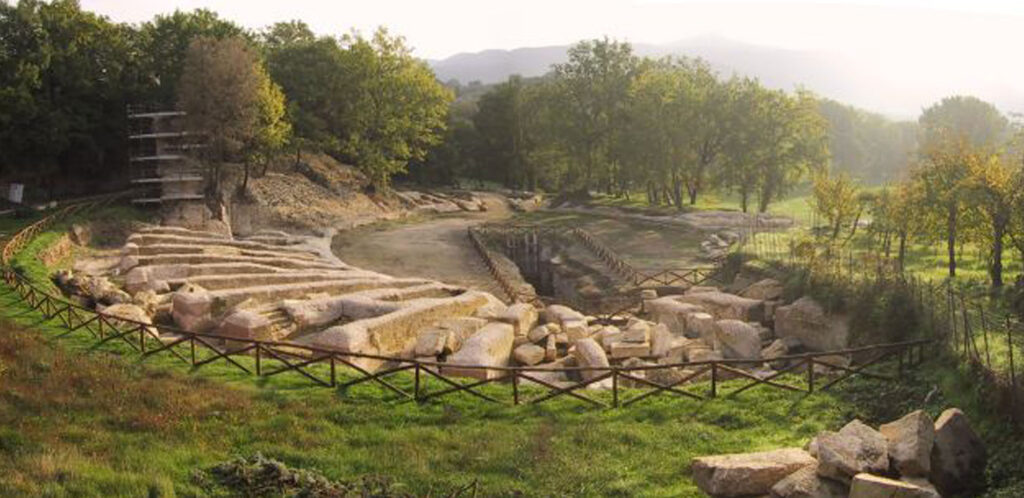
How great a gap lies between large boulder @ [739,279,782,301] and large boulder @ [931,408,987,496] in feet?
50.3

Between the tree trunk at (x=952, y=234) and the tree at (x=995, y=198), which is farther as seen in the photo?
the tree trunk at (x=952, y=234)

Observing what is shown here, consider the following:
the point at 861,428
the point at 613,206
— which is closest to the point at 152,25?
the point at 613,206

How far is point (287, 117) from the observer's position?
207 ft

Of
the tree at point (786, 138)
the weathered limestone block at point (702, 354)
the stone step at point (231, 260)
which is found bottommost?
the weathered limestone block at point (702, 354)

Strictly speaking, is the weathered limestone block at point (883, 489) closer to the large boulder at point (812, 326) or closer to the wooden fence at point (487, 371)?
the wooden fence at point (487, 371)

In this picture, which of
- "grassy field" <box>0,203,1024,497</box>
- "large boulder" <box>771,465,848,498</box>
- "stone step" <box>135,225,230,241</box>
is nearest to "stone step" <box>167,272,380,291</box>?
"stone step" <box>135,225,230,241</box>

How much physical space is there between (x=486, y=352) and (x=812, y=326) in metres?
10.1

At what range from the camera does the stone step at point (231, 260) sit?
112 feet

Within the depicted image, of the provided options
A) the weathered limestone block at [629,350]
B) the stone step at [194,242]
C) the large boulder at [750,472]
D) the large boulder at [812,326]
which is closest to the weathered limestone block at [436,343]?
the weathered limestone block at [629,350]

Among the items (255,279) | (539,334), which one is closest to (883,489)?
(539,334)

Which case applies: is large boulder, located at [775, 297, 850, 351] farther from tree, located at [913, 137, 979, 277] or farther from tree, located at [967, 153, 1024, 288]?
tree, located at [913, 137, 979, 277]

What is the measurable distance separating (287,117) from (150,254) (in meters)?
29.6

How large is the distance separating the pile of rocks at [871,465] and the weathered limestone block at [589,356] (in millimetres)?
8289

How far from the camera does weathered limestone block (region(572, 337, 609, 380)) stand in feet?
70.2
